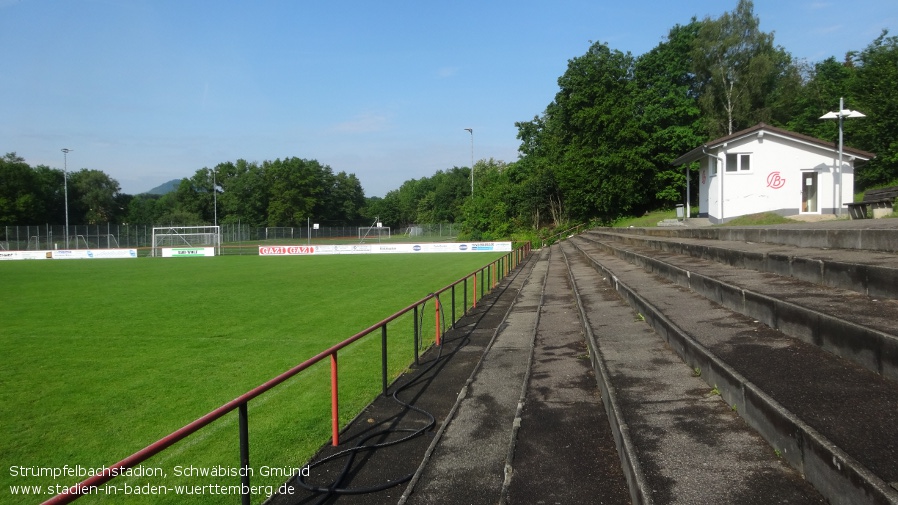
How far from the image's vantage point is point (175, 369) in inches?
349

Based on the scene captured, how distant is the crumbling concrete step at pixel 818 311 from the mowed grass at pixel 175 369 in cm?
434

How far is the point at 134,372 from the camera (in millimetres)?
8719

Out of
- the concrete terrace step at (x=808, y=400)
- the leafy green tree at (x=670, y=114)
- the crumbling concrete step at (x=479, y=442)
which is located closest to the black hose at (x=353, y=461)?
the crumbling concrete step at (x=479, y=442)

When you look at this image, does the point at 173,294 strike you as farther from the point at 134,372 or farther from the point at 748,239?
the point at 748,239

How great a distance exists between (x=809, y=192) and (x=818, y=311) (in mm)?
26049

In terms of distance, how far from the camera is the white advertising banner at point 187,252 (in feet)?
158

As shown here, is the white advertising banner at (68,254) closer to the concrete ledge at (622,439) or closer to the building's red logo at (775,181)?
the building's red logo at (775,181)

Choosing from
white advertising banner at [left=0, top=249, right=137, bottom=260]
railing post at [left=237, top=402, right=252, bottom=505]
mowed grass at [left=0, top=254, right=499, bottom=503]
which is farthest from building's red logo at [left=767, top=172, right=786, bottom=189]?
white advertising banner at [left=0, top=249, right=137, bottom=260]

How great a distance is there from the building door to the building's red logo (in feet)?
2.87

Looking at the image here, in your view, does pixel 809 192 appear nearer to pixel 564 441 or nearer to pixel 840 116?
pixel 840 116

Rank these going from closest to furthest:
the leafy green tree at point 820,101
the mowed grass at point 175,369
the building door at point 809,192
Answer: the mowed grass at point 175,369, the building door at point 809,192, the leafy green tree at point 820,101

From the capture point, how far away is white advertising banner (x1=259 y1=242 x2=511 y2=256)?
46781mm

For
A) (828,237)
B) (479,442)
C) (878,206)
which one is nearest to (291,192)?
(878,206)

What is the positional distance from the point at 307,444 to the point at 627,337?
374 cm
